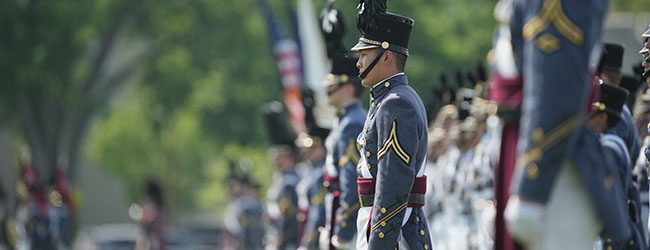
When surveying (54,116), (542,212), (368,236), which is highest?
(542,212)

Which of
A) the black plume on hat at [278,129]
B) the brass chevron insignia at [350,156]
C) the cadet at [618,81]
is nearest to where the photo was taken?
the cadet at [618,81]

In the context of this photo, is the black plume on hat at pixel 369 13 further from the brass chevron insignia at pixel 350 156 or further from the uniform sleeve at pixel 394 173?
the brass chevron insignia at pixel 350 156

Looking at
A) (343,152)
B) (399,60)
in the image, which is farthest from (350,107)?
(399,60)

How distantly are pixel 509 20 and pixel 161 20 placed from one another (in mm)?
38392

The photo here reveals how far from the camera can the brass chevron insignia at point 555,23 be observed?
6.32 meters

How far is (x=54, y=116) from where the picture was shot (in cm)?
4319

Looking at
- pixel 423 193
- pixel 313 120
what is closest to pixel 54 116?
pixel 313 120

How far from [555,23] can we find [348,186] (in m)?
5.00

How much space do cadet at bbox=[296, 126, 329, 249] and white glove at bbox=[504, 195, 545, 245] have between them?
731 cm

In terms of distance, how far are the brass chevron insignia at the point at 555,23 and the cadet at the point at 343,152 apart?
4729 mm

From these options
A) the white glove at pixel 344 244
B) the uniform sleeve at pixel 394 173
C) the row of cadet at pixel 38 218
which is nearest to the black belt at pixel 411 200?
the uniform sleeve at pixel 394 173

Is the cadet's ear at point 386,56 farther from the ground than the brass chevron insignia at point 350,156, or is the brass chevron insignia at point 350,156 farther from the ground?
the cadet's ear at point 386,56

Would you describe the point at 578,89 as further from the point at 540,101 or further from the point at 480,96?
the point at 480,96

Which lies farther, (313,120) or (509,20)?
(313,120)
